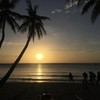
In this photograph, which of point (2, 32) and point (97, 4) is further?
point (2, 32)

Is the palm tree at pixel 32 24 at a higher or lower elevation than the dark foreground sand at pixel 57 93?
higher

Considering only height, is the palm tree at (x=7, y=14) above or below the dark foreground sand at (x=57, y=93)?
above

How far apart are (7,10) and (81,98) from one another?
15357 mm

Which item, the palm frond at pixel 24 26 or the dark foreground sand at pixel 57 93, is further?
the palm frond at pixel 24 26

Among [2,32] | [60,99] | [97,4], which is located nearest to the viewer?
[60,99]

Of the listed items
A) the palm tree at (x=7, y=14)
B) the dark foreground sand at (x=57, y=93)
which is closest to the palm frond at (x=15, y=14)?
the palm tree at (x=7, y=14)

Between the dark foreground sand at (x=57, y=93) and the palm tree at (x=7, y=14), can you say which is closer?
the dark foreground sand at (x=57, y=93)

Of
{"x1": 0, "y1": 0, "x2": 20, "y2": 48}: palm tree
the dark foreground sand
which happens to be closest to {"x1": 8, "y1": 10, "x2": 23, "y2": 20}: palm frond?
{"x1": 0, "y1": 0, "x2": 20, "y2": 48}: palm tree

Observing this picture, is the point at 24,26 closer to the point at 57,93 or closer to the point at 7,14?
the point at 7,14

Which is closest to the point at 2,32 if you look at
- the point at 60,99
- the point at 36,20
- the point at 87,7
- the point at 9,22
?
the point at 9,22

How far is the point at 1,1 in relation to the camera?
30.8 meters

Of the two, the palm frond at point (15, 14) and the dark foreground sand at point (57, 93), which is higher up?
the palm frond at point (15, 14)

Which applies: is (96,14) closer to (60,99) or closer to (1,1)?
(60,99)

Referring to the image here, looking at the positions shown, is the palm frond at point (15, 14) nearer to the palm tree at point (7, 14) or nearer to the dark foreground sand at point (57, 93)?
the palm tree at point (7, 14)
